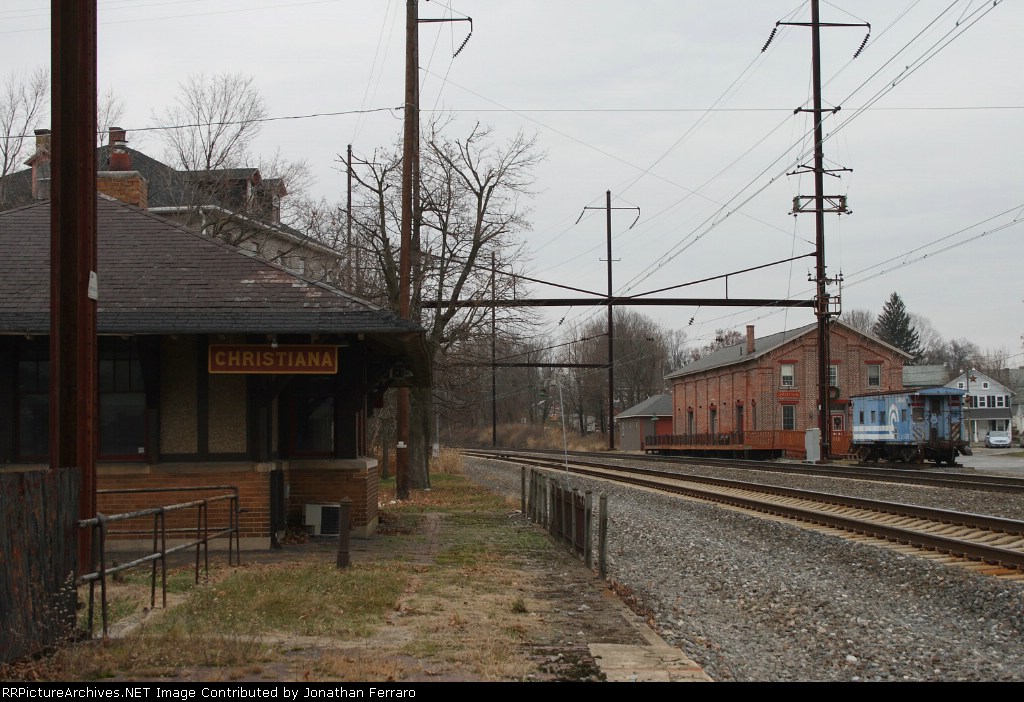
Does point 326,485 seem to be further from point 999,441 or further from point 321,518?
point 999,441

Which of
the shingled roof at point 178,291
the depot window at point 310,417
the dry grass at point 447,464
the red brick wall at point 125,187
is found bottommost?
the dry grass at point 447,464

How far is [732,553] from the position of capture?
1480 centimetres

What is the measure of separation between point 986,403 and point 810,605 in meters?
108

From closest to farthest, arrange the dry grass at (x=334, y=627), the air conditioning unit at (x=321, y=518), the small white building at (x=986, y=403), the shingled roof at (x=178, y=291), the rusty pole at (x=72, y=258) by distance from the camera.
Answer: the dry grass at (x=334, y=627) < the rusty pole at (x=72, y=258) < the shingled roof at (x=178, y=291) < the air conditioning unit at (x=321, y=518) < the small white building at (x=986, y=403)

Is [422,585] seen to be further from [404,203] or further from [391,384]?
[404,203]

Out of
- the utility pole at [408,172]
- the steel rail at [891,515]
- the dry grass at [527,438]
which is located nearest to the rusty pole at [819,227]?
the steel rail at [891,515]

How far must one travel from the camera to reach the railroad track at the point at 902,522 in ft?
41.8

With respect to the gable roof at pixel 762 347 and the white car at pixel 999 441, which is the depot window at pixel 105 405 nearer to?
the gable roof at pixel 762 347

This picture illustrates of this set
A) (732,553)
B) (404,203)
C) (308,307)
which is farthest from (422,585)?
(404,203)

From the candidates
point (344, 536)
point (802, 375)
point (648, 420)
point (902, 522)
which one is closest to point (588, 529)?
point (344, 536)

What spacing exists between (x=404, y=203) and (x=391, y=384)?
547 cm

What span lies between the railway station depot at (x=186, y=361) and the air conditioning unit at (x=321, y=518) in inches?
23.2

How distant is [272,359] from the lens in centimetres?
1284

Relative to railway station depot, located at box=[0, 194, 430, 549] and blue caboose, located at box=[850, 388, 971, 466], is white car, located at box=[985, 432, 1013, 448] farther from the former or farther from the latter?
railway station depot, located at box=[0, 194, 430, 549]
